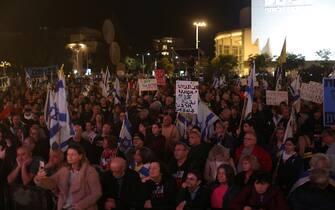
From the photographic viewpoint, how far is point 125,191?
636 centimetres

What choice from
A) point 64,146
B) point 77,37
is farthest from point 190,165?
point 77,37

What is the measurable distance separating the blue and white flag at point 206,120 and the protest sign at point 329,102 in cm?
220

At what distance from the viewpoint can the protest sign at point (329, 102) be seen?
8828mm

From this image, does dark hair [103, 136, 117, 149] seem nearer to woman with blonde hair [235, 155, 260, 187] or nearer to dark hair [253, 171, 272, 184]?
woman with blonde hair [235, 155, 260, 187]

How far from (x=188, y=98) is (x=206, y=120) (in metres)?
0.66

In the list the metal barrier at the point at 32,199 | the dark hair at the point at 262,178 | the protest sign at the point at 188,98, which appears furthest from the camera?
the protest sign at the point at 188,98

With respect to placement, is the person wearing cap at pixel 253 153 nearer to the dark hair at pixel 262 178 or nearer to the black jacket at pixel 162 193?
the black jacket at pixel 162 193

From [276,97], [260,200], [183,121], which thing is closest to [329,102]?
[183,121]

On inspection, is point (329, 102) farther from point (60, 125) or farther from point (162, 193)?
point (60, 125)

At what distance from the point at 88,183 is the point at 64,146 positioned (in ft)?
9.28

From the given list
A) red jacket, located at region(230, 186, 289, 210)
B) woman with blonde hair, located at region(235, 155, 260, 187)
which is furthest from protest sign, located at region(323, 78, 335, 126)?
red jacket, located at region(230, 186, 289, 210)

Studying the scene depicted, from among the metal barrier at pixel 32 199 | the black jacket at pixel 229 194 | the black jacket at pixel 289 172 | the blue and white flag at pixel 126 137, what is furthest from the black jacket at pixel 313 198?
the blue and white flag at pixel 126 137

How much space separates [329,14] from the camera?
65.9 metres

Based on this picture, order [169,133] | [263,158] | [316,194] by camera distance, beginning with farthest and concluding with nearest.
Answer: [169,133], [263,158], [316,194]
